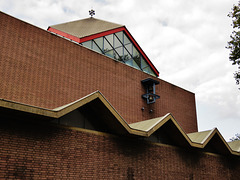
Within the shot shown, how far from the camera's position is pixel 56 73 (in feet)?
50.5

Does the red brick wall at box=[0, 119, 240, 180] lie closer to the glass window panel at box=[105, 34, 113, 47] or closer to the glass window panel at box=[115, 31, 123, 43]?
the glass window panel at box=[105, 34, 113, 47]

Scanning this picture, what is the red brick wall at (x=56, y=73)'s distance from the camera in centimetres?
1366

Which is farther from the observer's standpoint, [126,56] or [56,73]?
[126,56]

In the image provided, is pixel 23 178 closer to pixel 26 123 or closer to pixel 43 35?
pixel 26 123

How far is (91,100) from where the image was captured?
10758mm

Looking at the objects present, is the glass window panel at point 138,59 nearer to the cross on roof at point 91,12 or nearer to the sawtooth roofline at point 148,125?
the cross on roof at point 91,12

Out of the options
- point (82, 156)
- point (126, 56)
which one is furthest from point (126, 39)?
point (82, 156)

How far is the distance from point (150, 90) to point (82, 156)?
11578 millimetres

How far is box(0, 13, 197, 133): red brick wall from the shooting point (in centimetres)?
1366

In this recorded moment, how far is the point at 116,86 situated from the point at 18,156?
1055cm

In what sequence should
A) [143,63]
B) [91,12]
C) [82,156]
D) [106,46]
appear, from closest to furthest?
[82,156], [106,46], [143,63], [91,12]

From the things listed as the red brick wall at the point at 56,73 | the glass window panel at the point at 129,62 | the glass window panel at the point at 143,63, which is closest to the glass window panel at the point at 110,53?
the red brick wall at the point at 56,73

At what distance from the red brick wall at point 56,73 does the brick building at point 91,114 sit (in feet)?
0.17

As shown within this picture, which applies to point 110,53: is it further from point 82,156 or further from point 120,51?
point 82,156
